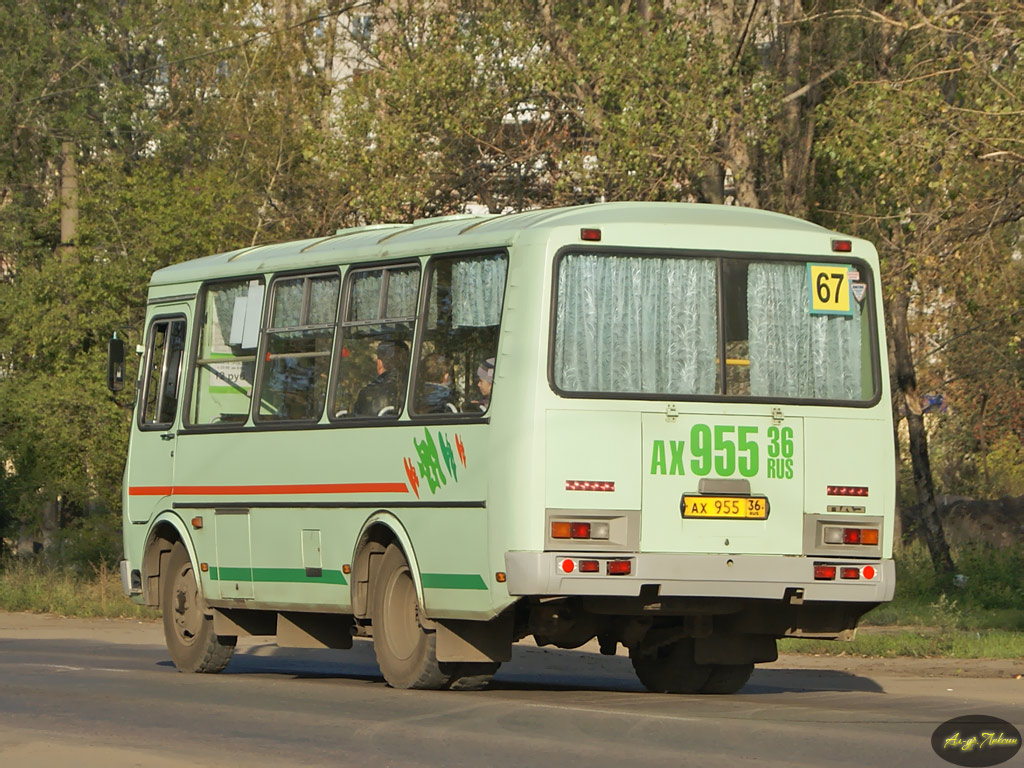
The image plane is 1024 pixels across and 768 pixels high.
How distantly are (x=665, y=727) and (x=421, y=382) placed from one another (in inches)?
Result: 133

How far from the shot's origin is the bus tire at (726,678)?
13.5m

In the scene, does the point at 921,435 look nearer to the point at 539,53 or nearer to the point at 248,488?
the point at 539,53

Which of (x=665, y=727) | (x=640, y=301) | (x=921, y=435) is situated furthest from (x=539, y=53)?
(x=665, y=727)

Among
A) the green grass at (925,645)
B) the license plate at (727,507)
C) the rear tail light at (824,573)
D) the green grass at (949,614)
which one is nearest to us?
the license plate at (727,507)

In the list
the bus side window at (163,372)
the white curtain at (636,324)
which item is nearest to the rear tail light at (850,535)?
the white curtain at (636,324)

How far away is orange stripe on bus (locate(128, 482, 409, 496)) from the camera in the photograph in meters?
13.0

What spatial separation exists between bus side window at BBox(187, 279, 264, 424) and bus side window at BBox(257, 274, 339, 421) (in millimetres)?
252

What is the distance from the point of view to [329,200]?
3034 cm

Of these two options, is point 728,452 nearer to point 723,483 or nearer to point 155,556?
point 723,483

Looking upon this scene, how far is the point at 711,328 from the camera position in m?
12.0

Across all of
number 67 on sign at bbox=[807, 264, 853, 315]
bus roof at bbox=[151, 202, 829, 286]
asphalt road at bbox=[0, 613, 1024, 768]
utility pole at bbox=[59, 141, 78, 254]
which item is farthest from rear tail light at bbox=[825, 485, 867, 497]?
utility pole at bbox=[59, 141, 78, 254]

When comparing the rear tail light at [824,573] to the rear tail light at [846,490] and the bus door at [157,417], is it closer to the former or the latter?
the rear tail light at [846,490]

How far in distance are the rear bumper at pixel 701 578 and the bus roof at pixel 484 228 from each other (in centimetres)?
208

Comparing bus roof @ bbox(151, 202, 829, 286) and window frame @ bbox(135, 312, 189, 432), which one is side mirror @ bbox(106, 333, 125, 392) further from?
bus roof @ bbox(151, 202, 829, 286)
